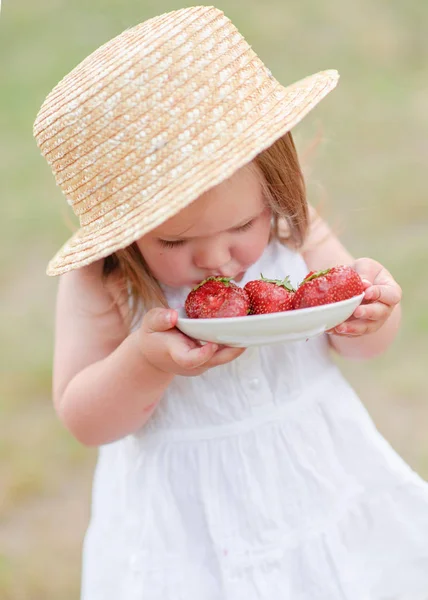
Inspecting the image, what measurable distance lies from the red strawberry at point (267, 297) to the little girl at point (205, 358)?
0.23ft

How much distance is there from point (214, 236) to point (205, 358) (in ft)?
0.76

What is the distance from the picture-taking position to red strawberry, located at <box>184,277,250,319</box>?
1706 millimetres

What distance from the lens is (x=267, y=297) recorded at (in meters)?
1.75

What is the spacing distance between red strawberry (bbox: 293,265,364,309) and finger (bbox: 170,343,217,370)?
195 mm

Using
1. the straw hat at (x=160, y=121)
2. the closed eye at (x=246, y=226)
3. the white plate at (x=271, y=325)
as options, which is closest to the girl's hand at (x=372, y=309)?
the white plate at (x=271, y=325)

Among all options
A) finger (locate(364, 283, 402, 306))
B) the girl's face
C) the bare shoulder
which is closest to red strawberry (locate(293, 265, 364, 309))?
finger (locate(364, 283, 402, 306))

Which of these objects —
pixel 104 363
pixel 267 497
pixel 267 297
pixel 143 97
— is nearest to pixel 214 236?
pixel 267 297

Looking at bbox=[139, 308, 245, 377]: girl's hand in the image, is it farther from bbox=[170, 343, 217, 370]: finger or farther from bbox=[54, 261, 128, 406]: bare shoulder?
bbox=[54, 261, 128, 406]: bare shoulder

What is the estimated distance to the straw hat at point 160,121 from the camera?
1673mm

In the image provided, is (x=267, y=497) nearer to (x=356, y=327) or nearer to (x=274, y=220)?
(x=356, y=327)

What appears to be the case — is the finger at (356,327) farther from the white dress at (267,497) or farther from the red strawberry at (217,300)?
the white dress at (267,497)

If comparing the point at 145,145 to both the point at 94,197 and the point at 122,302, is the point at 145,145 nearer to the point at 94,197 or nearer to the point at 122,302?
the point at 94,197

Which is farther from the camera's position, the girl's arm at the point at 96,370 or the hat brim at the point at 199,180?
the girl's arm at the point at 96,370

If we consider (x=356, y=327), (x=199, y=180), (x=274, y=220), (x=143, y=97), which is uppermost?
(x=143, y=97)
